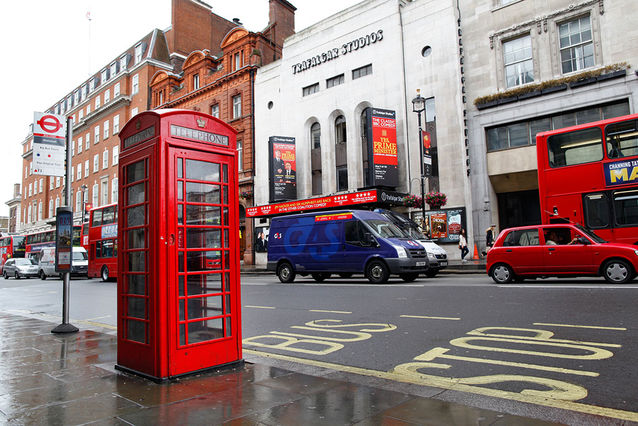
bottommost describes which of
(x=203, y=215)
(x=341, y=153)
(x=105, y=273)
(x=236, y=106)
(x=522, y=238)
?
(x=105, y=273)

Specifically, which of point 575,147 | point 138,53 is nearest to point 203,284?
point 575,147

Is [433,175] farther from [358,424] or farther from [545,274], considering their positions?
[358,424]

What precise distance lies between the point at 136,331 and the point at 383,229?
1130 cm

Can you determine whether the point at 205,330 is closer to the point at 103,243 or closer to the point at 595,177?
the point at 595,177

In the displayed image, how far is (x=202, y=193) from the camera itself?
179 inches

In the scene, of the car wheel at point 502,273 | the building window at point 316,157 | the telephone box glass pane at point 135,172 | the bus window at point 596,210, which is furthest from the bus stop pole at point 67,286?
the building window at point 316,157

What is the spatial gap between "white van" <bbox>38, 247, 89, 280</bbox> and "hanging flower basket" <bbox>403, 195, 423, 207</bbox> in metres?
20.4

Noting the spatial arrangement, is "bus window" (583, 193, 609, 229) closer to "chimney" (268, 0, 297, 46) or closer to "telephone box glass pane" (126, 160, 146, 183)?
"telephone box glass pane" (126, 160, 146, 183)

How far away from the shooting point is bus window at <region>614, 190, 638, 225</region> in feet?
40.0

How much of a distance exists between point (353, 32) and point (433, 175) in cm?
1091

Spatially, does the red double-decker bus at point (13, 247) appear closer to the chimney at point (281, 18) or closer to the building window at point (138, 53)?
the building window at point (138, 53)

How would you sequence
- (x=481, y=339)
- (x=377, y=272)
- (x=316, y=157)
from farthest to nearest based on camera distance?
(x=316, y=157) < (x=377, y=272) < (x=481, y=339)

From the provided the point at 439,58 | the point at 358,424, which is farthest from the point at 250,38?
the point at 358,424

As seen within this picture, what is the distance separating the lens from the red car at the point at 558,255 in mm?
10582
